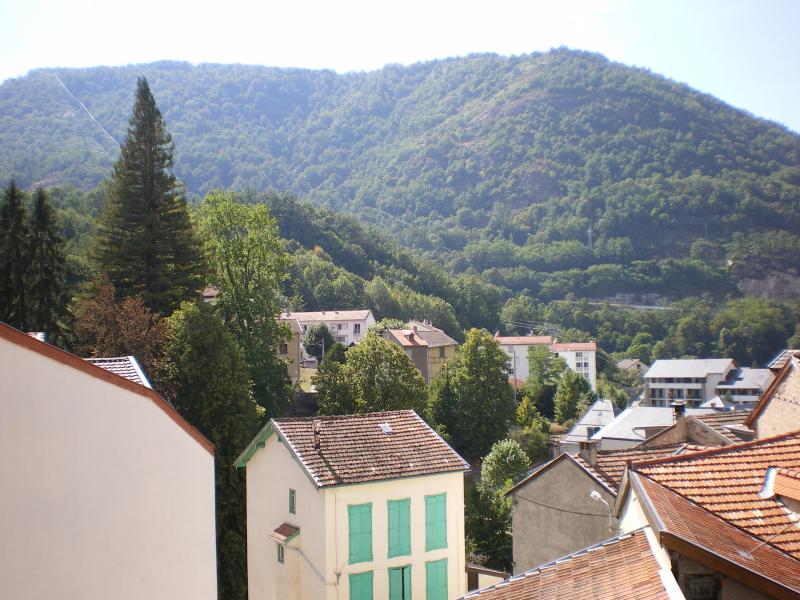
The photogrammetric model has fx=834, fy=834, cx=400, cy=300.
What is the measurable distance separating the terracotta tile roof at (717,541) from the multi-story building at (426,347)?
68.6 meters

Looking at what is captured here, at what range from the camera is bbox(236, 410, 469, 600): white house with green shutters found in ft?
66.8

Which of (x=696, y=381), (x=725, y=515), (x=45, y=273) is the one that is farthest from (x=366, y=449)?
(x=696, y=381)

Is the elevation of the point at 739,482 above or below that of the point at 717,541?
above

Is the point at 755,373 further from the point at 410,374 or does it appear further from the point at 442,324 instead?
the point at 410,374

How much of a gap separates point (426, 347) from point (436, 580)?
196ft

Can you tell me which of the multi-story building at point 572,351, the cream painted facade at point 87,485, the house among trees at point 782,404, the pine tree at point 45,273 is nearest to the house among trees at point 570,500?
the house among trees at point 782,404

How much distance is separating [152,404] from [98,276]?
99.8ft

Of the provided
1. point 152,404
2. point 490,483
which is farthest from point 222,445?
point 152,404

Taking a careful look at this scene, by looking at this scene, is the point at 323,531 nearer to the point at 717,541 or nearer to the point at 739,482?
the point at 739,482

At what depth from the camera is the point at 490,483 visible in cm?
4447

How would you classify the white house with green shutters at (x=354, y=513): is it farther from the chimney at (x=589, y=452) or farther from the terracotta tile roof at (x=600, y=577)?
the terracotta tile roof at (x=600, y=577)

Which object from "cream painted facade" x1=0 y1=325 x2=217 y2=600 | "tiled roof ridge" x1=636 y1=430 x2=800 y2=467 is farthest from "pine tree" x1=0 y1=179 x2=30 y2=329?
"tiled roof ridge" x1=636 y1=430 x2=800 y2=467

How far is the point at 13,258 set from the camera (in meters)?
39.0

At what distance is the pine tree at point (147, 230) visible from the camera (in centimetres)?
4019
